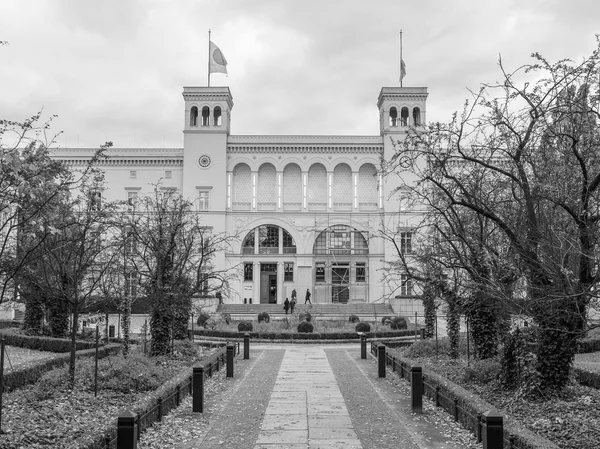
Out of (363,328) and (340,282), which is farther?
(340,282)

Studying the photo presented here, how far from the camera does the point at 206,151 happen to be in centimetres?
5762

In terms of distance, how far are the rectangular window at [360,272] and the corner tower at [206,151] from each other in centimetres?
1320

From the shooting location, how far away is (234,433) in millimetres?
11188

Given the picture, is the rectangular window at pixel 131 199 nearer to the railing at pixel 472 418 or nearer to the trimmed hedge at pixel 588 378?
the railing at pixel 472 418

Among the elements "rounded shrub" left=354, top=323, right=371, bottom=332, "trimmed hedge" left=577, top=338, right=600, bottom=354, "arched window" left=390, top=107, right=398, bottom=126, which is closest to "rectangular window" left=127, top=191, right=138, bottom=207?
"rounded shrub" left=354, top=323, right=371, bottom=332

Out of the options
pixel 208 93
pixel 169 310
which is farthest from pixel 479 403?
pixel 208 93

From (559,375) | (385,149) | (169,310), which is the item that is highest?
(385,149)

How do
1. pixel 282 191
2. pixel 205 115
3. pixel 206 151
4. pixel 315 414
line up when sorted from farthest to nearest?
pixel 205 115
pixel 282 191
pixel 206 151
pixel 315 414

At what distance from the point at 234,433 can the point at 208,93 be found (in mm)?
50433

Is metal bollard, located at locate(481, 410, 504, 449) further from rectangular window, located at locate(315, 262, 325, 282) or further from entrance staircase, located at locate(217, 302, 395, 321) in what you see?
rectangular window, located at locate(315, 262, 325, 282)

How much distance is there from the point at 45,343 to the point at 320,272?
3481 centimetres

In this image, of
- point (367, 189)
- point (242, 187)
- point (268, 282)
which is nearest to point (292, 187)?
point (242, 187)

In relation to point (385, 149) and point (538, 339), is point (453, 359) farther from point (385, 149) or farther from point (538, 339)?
point (385, 149)

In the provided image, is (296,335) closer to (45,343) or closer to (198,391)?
(45,343)
